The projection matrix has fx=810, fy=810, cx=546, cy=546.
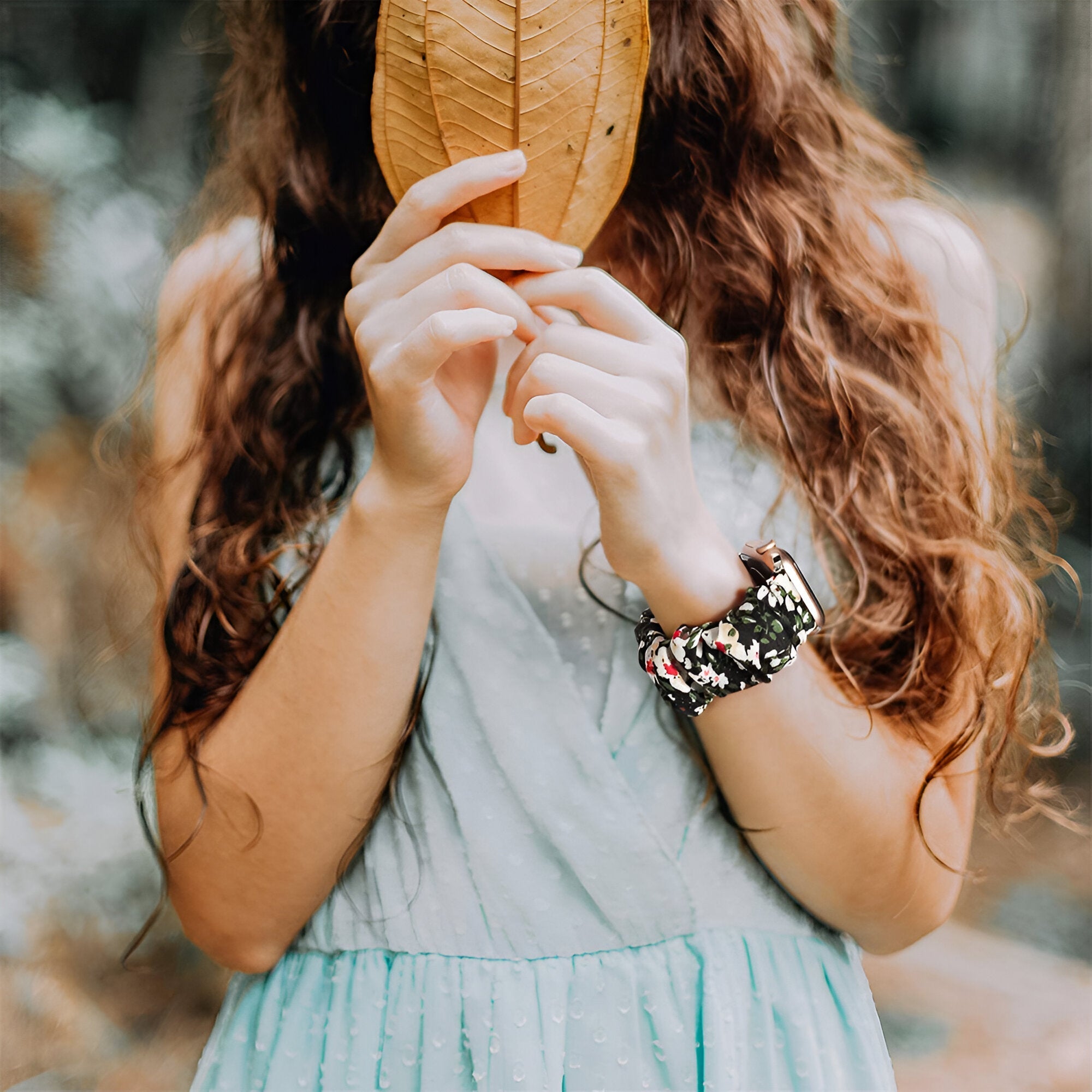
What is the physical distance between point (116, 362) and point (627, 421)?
1.52 feet

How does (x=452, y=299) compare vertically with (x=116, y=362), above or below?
above

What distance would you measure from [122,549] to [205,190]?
28 centimetres

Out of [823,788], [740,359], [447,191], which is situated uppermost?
[447,191]

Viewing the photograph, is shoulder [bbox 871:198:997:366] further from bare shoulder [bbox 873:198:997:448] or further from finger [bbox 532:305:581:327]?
finger [bbox 532:305:581:327]

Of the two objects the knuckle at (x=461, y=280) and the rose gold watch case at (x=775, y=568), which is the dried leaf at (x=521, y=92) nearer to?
the knuckle at (x=461, y=280)

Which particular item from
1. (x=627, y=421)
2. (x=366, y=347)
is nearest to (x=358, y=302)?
(x=366, y=347)

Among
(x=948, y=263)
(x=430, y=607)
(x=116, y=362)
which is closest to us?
(x=430, y=607)

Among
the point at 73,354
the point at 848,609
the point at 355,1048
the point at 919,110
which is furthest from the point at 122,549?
the point at 919,110

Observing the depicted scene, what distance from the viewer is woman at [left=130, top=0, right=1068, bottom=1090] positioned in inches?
14.0

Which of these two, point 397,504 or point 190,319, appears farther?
point 190,319

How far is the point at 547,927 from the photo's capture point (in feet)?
1.34

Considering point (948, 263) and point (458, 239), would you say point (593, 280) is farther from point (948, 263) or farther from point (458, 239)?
point (948, 263)

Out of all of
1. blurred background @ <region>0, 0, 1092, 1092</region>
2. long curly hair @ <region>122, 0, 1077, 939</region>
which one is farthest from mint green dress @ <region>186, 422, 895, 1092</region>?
blurred background @ <region>0, 0, 1092, 1092</region>

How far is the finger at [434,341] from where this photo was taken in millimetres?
305
